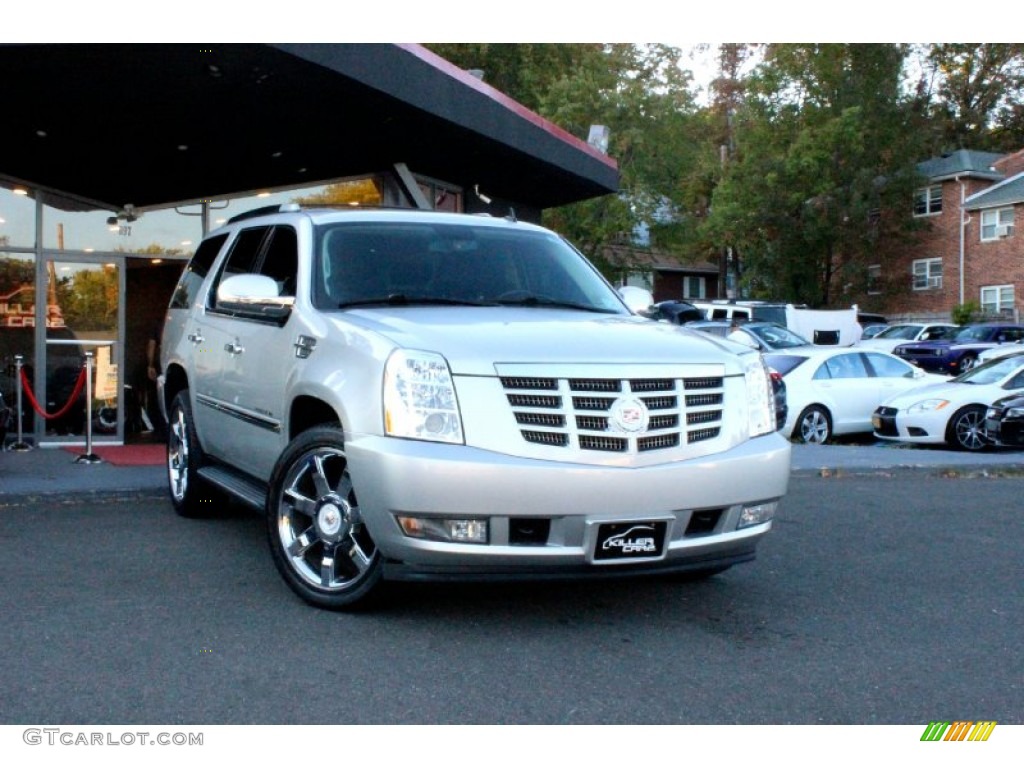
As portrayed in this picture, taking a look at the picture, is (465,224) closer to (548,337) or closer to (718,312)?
(548,337)

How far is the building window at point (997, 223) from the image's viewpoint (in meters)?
44.1

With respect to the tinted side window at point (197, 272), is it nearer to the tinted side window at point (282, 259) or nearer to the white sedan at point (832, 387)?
the tinted side window at point (282, 259)

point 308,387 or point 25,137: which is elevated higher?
point 25,137

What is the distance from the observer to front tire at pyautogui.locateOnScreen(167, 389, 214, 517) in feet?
24.4

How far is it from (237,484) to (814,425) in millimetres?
10615

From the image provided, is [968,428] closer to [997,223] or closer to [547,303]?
[547,303]

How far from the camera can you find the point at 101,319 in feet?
45.8

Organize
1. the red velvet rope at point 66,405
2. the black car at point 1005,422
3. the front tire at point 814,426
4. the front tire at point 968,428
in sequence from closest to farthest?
the red velvet rope at point 66,405, the black car at point 1005,422, the front tire at point 968,428, the front tire at point 814,426

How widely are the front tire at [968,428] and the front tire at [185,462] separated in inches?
395

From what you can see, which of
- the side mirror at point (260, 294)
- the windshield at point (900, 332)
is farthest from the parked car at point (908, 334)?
the side mirror at point (260, 294)

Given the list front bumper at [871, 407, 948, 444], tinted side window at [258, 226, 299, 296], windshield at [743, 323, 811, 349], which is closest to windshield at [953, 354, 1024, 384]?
front bumper at [871, 407, 948, 444]

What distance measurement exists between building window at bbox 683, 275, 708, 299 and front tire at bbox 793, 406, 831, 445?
4624 centimetres

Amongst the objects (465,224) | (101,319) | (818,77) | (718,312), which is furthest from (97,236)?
(818,77)

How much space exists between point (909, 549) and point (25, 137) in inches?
348
